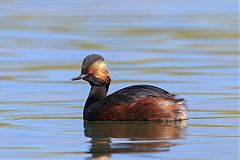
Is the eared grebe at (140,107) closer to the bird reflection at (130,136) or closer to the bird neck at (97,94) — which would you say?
the bird reflection at (130,136)

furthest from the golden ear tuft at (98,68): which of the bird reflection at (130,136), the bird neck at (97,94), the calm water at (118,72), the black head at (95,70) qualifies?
the bird reflection at (130,136)

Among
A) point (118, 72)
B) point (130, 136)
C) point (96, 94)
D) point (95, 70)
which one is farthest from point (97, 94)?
point (118, 72)

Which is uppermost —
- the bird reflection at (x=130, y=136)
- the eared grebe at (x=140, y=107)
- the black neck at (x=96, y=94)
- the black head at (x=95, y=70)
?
the black head at (x=95, y=70)

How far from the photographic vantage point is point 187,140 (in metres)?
9.95

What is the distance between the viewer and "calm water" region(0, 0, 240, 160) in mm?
9727

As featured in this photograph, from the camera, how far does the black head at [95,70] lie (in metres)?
12.0

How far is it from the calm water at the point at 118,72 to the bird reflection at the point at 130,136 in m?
0.01

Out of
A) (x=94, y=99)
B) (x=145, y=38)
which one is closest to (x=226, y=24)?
(x=145, y=38)

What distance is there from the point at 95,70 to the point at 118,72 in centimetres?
382

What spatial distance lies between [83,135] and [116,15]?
1509cm

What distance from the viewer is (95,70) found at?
1200 centimetres

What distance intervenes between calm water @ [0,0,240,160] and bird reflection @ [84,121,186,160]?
0.04ft

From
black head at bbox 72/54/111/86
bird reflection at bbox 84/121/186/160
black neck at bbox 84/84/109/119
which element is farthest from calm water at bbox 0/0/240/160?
black head at bbox 72/54/111/86

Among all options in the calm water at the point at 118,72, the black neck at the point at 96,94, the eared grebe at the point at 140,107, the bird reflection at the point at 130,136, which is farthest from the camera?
the black neck at the point at 96,94
